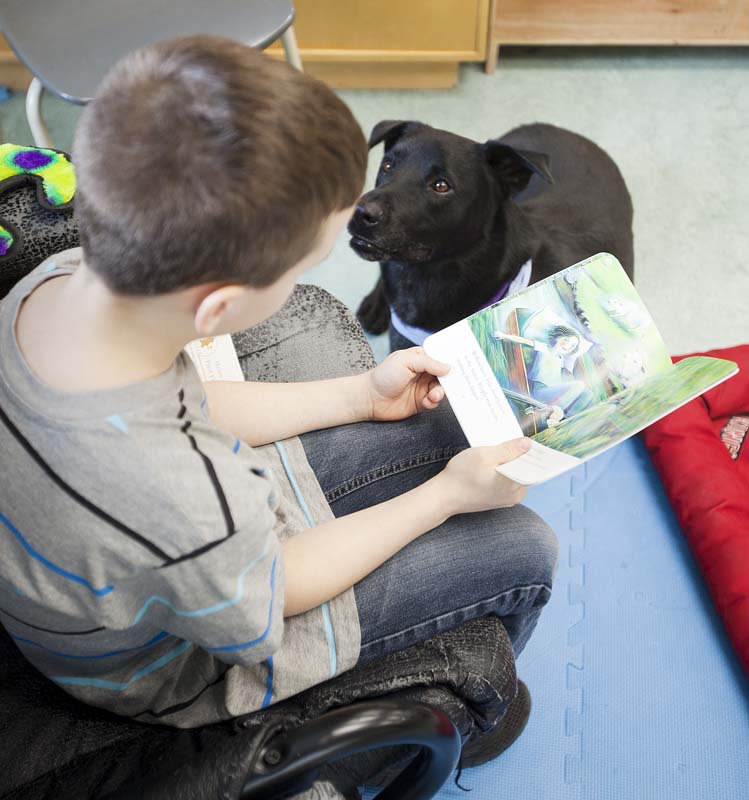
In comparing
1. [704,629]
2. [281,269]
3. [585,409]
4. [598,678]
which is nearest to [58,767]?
[281,269]

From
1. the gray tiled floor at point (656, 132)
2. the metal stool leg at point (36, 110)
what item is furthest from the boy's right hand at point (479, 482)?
the metal stool leg at point (36, 110)

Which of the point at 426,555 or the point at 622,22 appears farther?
the point at 622,22

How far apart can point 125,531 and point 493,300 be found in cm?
101

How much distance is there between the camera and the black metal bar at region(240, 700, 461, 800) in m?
0.54

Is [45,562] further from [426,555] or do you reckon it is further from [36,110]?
[36,110]

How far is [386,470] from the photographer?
947 mm

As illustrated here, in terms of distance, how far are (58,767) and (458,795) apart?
685mm

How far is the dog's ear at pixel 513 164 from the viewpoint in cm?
117

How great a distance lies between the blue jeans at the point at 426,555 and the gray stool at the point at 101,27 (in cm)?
78

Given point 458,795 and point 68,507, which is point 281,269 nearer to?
point 68,507

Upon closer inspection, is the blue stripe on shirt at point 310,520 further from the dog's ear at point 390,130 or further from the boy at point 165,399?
the dog's ear at point 390,130

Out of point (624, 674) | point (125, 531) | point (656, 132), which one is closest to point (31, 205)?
point (125, 531)

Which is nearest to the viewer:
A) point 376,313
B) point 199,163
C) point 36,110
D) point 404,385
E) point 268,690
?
point 199,163

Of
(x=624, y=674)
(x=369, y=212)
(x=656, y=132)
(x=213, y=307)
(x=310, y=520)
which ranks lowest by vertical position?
(x=624, y=674)
